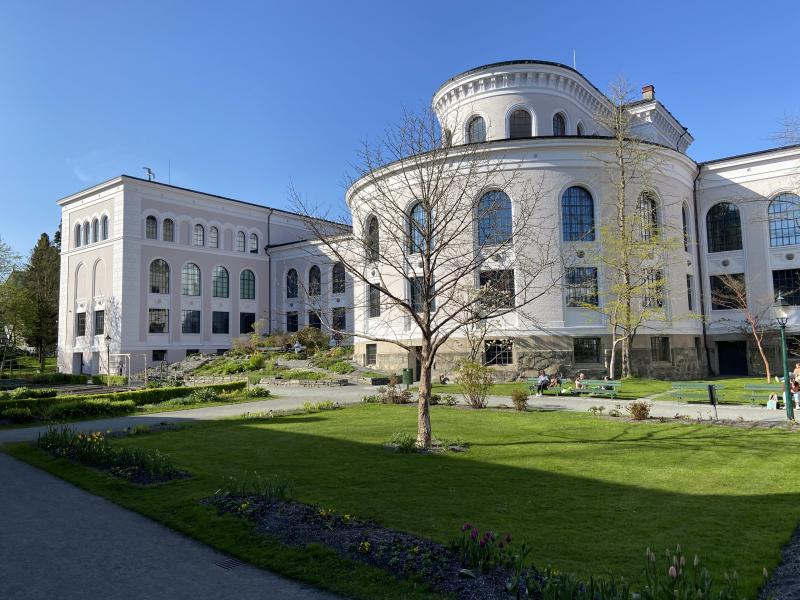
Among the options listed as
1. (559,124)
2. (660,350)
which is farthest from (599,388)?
(559,124)

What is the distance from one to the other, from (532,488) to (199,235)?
4480 cm

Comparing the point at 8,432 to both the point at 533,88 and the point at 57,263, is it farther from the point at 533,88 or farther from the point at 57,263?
the point at 57,263

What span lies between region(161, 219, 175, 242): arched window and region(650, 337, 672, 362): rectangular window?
37654 millimetres

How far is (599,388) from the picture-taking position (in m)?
22.1

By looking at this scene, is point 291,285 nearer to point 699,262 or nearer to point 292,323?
point 292,323

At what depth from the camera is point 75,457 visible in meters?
11.3

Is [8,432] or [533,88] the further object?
[533,88]

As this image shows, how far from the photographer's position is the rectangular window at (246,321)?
5034 centimetres

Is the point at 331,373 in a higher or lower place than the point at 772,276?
lower

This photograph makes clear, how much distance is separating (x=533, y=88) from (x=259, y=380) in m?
Result: 25.3

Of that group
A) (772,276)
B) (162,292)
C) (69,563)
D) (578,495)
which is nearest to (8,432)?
(69,563)

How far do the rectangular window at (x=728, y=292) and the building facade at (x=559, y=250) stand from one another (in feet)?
0.50

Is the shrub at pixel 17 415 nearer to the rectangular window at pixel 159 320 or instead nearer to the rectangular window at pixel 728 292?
the rectangular window at pixel 159 320

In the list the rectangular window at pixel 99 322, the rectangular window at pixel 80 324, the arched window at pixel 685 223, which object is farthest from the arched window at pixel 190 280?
the arched window at pixel 685 223
